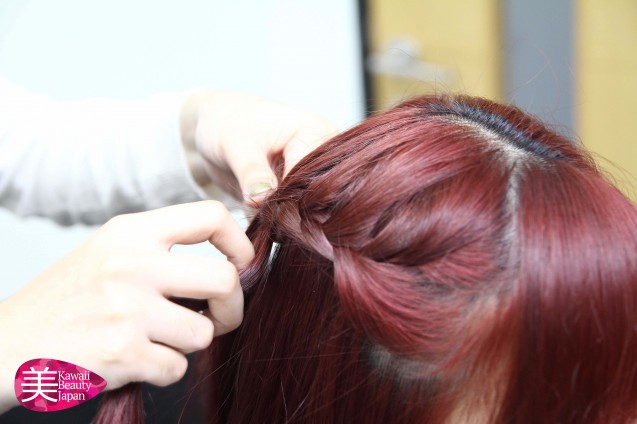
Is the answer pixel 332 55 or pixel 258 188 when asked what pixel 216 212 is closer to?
pixel 258 188

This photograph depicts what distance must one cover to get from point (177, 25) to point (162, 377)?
953 millimetres

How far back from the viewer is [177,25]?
1.28 metres

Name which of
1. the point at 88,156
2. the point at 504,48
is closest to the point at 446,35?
A: the point at 504,48

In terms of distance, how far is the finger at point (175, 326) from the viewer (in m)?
0.51

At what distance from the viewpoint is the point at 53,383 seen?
527 mm


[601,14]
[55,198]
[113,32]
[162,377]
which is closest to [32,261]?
[55,198]

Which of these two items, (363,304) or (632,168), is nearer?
(363,304)

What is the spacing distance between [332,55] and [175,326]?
120cm

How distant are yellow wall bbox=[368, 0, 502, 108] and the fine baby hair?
1.17m

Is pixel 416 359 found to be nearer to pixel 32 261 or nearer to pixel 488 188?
pixel 488 188

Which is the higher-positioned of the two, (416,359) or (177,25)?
(177,25)

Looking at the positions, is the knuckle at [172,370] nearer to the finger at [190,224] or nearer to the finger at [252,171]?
the finger at [190,224]

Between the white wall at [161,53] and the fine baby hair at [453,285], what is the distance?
719 mm

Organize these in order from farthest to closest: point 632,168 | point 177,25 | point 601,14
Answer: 1. point 632,168
2. point 601,14
3. point 177,25
